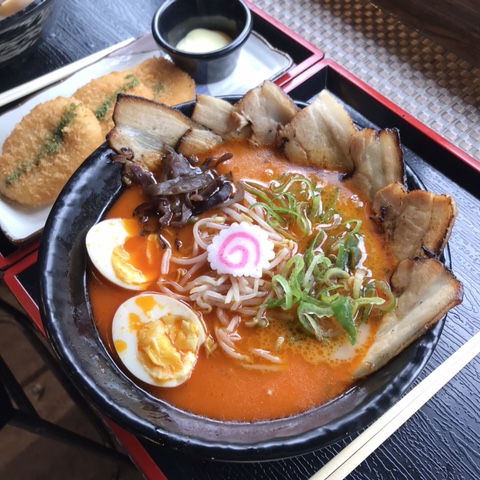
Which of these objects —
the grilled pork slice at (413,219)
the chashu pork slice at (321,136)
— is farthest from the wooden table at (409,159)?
the chashu pork slice at (321,136)

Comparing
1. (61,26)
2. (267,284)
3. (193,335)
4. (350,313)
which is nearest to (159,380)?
(193,335)

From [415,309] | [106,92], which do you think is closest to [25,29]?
[106,92]

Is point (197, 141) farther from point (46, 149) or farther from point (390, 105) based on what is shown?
point (390, 105)

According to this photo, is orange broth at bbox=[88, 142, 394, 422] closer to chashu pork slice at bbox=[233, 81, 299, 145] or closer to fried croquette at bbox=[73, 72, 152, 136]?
chashu pork slice at bbox=[233, 81, 299, 145]

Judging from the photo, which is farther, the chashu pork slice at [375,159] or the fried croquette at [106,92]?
the fried croquette at [106,92]

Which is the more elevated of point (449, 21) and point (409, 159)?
point (449, 21)

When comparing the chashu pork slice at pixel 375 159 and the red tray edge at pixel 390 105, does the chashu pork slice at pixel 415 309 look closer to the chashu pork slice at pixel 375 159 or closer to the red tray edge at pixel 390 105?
the chashu pork slice at pixel 375 159
